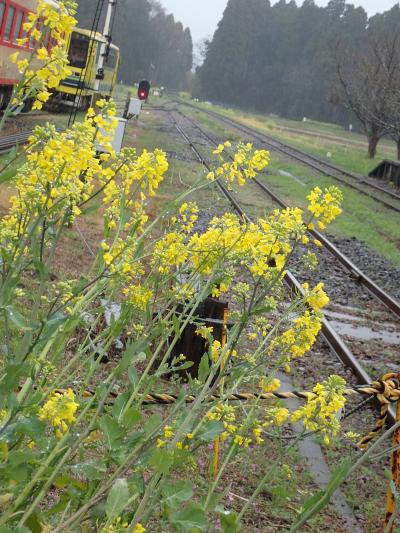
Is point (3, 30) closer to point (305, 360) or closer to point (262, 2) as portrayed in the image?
point (305, 360)

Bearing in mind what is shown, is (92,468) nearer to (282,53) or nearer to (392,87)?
(392,87)

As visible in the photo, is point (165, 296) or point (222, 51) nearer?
point (165, 296)

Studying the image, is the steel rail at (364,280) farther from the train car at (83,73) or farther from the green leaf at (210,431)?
the train car at (83,73)

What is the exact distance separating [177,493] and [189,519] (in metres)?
0.12

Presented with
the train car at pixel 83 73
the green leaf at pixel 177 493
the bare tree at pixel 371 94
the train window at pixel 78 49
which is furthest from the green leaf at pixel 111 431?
the bare tree at pixel 371 94

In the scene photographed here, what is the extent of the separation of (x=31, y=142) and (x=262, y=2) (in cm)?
12969

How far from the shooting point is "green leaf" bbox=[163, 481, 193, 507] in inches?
82.6

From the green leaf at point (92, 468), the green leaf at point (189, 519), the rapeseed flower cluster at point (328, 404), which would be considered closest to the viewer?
the green leaf at point (189, 519)

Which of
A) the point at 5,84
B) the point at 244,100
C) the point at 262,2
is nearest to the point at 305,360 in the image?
the point at 5,84

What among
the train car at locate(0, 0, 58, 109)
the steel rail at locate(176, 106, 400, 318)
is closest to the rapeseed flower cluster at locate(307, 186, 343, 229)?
the steel rail at locate(176, 106, 400, 318)

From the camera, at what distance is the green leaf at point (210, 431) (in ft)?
7.70

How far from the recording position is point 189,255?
9.72ft

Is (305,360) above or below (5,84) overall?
below

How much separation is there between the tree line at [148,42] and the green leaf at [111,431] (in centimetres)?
8448
